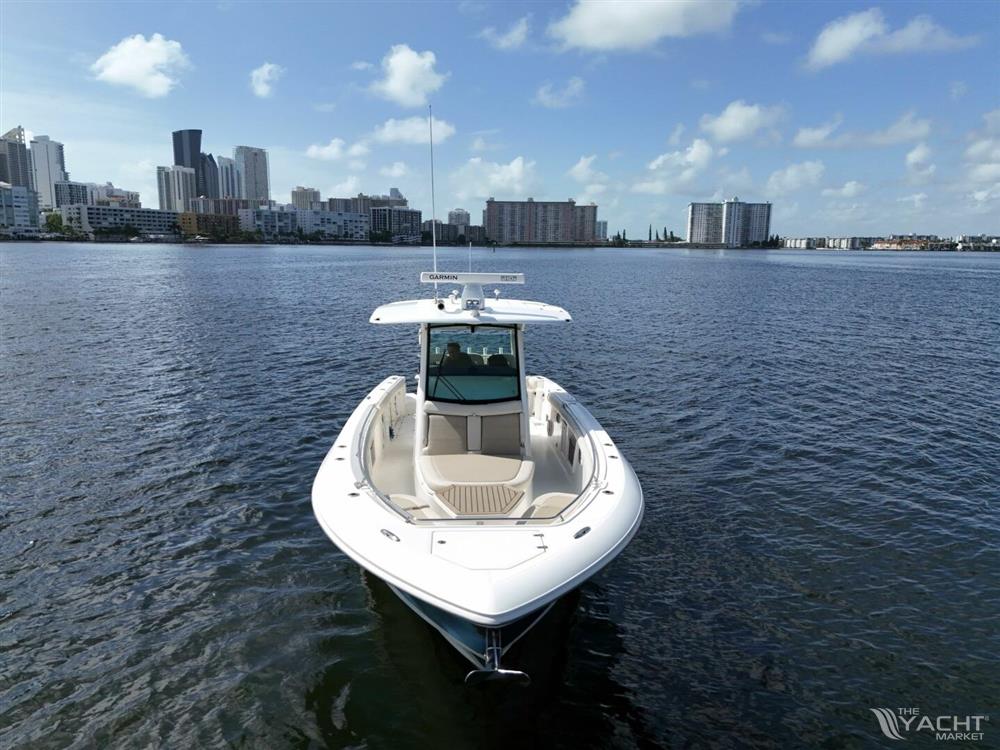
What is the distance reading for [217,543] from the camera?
37.0 ft

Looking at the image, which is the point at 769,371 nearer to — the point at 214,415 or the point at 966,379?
the point at 966,379

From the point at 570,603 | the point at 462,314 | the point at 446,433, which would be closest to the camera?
the point at 570,603

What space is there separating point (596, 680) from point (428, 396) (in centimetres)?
496

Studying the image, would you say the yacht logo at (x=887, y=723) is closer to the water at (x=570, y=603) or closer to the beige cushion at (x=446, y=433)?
the water at (x=570, y=603)

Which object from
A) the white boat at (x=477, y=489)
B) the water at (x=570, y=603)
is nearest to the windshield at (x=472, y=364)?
the white boat at (x=477, y=489)

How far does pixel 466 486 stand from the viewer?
30.7ft

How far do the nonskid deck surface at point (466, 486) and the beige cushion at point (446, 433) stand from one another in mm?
951

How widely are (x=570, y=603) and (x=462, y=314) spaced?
15.9 feet

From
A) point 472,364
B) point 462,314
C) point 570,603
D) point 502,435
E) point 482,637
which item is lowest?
point 570,603

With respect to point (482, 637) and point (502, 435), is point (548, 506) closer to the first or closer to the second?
point (502, 435)

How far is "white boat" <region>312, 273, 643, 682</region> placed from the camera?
668 centimetres

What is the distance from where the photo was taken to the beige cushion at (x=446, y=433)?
1044 cm

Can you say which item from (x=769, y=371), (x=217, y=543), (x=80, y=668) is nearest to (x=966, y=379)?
(x=769, y=371)

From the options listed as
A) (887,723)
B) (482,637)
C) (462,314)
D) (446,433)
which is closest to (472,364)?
(462,314)
